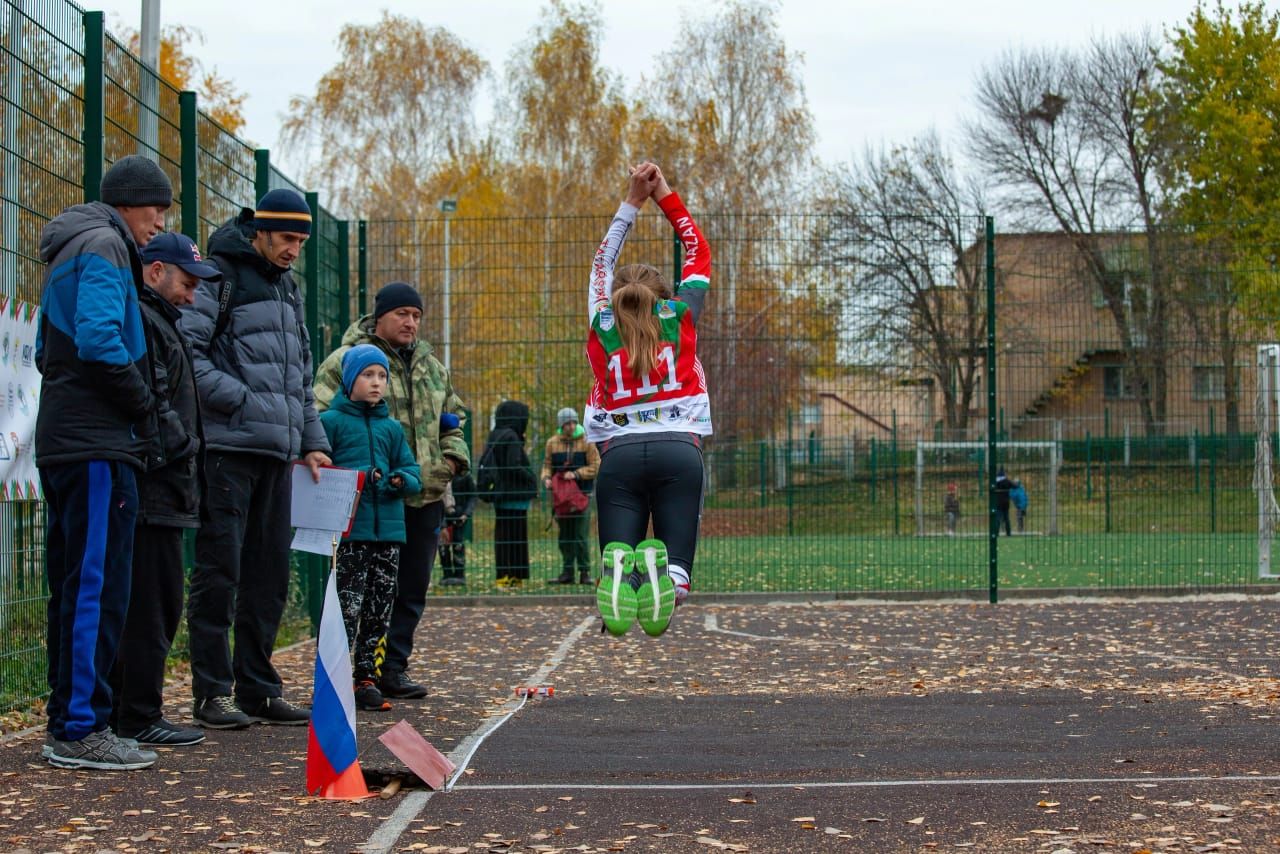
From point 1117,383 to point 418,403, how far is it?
901 cm

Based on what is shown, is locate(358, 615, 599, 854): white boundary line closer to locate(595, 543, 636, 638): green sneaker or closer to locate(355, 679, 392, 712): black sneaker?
locate(355, 679, 392, 712): black sneaker

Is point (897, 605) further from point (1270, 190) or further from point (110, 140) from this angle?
point (1270, 190)

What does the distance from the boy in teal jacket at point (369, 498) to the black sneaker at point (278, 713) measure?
520 mm

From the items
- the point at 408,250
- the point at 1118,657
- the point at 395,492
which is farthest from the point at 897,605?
the point at 395,492

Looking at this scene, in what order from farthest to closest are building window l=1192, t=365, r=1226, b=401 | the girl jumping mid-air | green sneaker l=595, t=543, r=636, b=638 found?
building window l=1192, t=365, r=1226, b=401 → the girl jumping mid-air → green sneaker l=595, t=543, r=636, b=638

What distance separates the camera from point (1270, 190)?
36.5 m

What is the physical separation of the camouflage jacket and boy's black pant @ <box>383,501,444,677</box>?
128mm

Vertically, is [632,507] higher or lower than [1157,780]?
higher

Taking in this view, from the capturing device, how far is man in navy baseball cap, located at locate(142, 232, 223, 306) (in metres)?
6.31

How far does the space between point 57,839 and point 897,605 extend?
391 inches

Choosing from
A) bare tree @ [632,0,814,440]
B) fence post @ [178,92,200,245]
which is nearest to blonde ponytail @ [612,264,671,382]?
fence post @ [178,92,200,245]

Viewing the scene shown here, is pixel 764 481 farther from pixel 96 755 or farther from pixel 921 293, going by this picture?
pixel 96 755

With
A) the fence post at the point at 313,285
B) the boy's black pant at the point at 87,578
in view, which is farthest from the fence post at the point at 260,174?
the boy's black pant at the point at 87,578

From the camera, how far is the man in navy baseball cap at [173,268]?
6312mm
